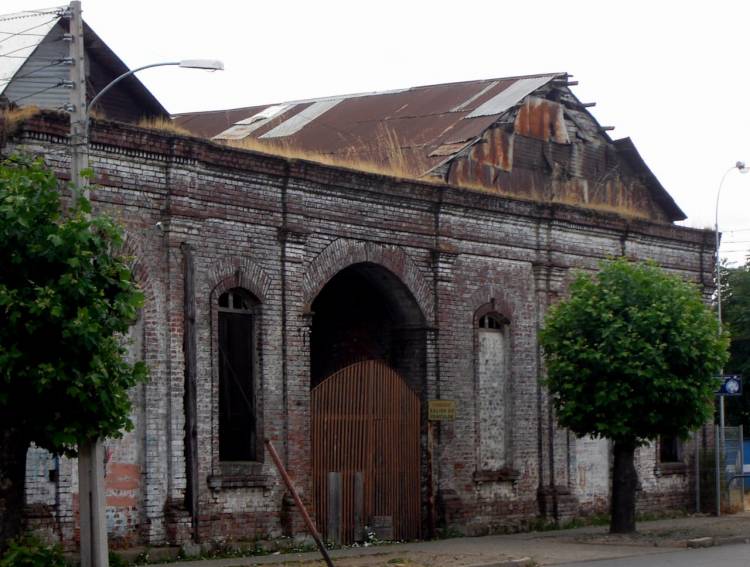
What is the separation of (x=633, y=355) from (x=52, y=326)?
11.8m

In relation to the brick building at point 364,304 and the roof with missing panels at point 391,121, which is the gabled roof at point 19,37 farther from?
the roof with missing panels at point 391,121

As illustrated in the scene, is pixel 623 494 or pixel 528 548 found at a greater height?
pixel 623 494

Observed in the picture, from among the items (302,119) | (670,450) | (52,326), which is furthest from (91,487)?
(670,450)

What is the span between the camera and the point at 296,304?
22562mm

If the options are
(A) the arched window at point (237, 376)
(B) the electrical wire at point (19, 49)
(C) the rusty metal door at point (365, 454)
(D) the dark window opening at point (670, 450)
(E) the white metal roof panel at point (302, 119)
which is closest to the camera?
(A) the arched window at point (237, 376)

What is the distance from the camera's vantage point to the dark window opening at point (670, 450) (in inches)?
1227

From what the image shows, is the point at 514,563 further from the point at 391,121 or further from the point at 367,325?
the point at 391,121

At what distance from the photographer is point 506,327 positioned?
27031 mm

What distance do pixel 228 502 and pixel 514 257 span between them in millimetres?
8559

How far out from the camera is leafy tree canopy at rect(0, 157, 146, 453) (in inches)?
571

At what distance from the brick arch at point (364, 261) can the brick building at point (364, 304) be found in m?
0.05

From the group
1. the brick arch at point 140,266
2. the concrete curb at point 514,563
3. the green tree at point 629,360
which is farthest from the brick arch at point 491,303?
the brick arch at point 140,266

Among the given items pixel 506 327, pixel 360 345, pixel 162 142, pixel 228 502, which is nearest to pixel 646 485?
pixel 506 327

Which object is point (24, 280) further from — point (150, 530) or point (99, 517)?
point (150, 530)
